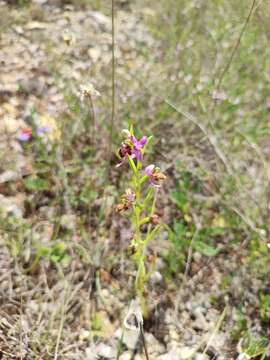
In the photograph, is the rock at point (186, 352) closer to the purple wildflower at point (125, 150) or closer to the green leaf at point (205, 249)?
the green leaf at point (205, 249)

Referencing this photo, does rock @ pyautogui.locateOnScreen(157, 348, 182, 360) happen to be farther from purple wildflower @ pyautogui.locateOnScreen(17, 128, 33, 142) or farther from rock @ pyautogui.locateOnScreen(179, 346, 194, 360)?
purple wildflower @ pyautogui.locateOnScreen(17, 128, 33, 142)

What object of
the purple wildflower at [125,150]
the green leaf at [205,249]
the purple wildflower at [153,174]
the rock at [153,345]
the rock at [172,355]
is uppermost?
the purple wildflower at [125,150]

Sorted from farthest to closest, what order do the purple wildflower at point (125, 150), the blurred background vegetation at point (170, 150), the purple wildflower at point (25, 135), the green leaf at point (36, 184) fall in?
1. the purple wildflower at point (25, 135)
2. the green leaf at point (36, 184)
3. the blurred background vegetation at point (170, 150)
4. the purple wildflower at point (125, 150)

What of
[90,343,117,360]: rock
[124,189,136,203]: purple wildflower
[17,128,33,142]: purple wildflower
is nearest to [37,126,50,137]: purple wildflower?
[17,128,33,142]: purple wildflower

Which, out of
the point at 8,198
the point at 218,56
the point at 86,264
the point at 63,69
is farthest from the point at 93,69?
the point at 86,264

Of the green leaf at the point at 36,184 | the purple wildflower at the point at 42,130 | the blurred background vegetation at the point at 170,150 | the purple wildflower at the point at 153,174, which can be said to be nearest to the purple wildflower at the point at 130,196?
the purple wildflower at the point at 153,174

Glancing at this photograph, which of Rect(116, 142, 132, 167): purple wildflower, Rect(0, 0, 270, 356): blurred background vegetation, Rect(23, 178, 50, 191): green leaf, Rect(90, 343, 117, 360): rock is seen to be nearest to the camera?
Rect(116, 142, 132, 167): purple wildflower

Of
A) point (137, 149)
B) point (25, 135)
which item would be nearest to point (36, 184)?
point (25, 135)

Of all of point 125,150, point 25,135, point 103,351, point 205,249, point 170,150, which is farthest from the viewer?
point 170,150

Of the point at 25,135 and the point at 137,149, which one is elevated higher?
the point at 137,149

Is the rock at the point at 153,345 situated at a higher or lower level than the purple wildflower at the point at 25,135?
lower

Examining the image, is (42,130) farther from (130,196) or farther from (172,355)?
(172,355)

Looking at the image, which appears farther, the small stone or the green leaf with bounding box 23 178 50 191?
the green leaf with bounding box 23 178 50 191
